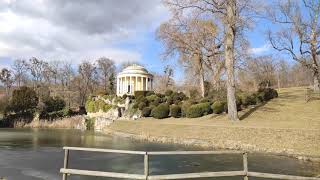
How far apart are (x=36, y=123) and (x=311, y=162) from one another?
4921cm

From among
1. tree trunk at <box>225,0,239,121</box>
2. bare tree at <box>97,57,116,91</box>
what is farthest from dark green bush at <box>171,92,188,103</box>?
bare tree at <box>97,57,116,91</box>

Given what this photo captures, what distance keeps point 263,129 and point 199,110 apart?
13.5 meters

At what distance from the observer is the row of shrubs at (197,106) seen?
115 ft

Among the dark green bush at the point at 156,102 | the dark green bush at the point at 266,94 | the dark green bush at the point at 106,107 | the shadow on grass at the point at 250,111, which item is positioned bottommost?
the shadow on grass at the point at 250,111

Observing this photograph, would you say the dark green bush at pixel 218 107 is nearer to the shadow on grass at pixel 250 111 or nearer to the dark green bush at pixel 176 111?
the shadow on grass at pixel 250 111

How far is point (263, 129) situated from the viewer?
889 inches

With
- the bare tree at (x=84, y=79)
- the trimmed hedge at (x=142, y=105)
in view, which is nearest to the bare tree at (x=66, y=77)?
the bare tree at (x=84, y=79)

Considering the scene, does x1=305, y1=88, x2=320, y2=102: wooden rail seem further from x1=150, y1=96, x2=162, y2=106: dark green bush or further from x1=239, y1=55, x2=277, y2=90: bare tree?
x1=150, y1=96, x2=162, y2=106: dark green bush

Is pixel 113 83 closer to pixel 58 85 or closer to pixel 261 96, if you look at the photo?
pixel 58 85

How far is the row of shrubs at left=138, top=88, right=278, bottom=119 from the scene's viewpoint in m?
35.2

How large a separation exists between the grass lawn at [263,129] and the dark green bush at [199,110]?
0.82 m

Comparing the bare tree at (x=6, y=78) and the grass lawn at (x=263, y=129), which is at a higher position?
the bare tree at (x=6, y=78)

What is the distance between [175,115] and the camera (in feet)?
129

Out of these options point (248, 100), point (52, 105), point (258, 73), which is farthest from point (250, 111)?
point (52, 105)
